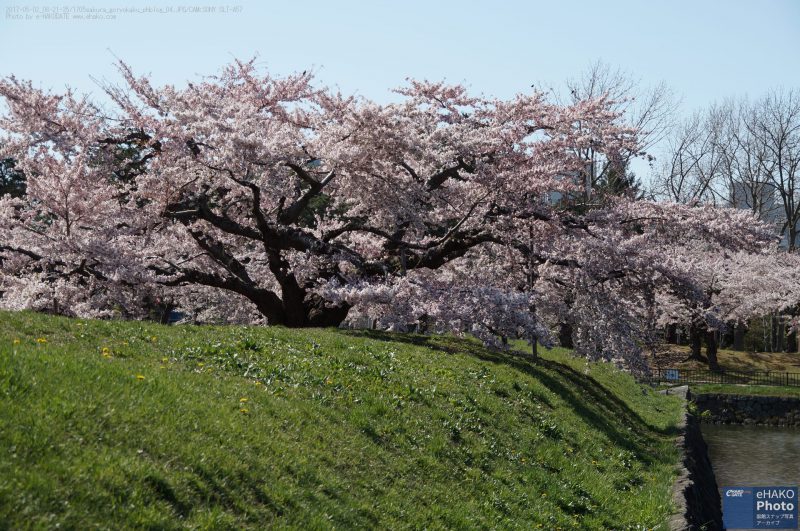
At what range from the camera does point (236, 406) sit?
336 inches

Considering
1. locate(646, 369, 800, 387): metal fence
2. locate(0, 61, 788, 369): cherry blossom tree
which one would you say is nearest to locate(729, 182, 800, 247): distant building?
locate(646, 369, 800, 387): metal fence

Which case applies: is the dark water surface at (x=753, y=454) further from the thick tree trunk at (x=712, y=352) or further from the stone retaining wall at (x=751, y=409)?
the thick tree trunk at (x=712, y=352)

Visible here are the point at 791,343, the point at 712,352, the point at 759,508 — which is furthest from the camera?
the point at 791,343

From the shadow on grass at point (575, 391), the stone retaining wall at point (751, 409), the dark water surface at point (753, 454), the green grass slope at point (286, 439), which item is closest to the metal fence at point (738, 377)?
the stone retaining wall at point (751, 409)

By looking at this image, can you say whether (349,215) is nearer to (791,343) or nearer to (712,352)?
(712,352)

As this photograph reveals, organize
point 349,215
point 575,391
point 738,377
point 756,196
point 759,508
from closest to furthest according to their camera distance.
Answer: point 759,508 → point 575,391 → point 349,215 → point 738,377 → point 756,196

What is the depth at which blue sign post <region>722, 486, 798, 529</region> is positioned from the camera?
57.4 ft

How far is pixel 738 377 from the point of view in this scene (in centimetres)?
4584

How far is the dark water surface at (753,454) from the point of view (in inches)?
928

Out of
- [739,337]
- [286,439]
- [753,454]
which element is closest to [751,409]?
[753,454]

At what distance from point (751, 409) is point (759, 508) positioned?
24.0m

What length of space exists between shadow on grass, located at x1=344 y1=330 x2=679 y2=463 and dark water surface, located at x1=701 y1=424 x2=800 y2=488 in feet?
14.7

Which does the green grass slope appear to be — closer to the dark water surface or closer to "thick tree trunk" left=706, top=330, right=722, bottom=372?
the dark water surface

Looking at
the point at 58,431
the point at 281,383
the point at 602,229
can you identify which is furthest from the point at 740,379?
the point at 58,431
